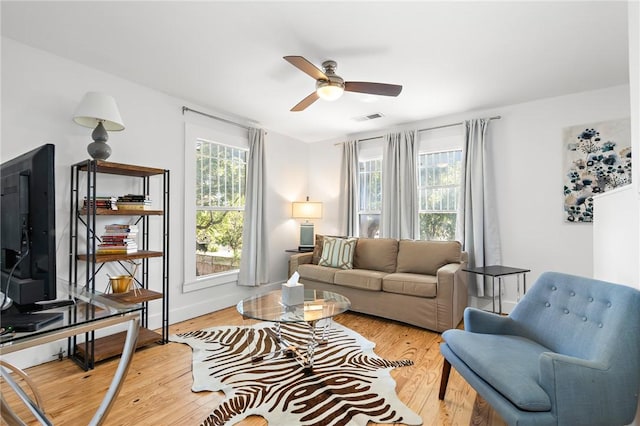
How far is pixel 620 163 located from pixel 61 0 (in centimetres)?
488

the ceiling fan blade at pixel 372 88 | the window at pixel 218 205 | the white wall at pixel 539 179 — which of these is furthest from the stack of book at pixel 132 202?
the white wall at pixel 539 179

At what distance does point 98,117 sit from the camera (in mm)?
2375

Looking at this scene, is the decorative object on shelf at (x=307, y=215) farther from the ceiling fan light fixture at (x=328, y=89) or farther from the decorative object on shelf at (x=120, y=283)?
the decorative object on shelf at (x=120, y=283)

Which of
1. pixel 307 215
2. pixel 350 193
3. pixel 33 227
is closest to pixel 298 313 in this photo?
pixel 33 227

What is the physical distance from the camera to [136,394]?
79.8 inches

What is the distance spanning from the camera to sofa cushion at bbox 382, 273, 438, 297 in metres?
3.15

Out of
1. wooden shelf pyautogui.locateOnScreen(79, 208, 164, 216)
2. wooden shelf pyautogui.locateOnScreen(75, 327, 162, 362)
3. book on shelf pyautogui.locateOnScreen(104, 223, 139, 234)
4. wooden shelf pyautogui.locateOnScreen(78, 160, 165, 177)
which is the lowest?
wooden shelf pyautogui.locateOnScreen(75, 327, 162, 362)

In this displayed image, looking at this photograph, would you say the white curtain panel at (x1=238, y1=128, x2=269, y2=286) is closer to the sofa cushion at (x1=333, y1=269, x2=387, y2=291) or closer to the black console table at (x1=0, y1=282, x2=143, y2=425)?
the sofa cushion at (x1=333, y1=269, x2=387, y2=291)

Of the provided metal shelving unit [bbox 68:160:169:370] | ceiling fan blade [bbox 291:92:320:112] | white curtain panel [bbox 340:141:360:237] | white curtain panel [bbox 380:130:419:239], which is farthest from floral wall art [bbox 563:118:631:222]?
metal shelving unit [bbox 68:160:169:370]

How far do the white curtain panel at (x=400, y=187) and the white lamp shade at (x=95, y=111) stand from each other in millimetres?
3290

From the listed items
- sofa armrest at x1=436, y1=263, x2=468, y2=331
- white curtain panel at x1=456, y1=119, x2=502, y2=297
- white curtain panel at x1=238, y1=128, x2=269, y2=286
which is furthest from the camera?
white curtain panel at x1=238, y1=128, x2=269, y2=286

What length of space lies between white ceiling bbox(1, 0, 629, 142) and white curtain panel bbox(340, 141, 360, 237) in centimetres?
143

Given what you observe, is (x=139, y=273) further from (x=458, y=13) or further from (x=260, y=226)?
(x=458, y=13)

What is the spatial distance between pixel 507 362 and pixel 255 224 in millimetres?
3263
